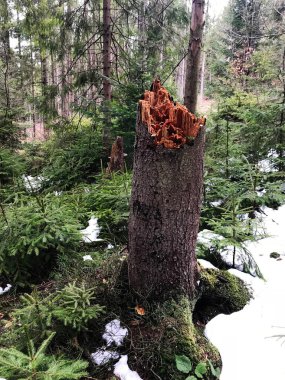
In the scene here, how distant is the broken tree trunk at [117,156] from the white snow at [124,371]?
4.87 metres

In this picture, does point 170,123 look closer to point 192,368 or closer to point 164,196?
point 164,196

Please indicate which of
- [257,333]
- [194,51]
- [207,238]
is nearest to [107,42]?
[194,51]

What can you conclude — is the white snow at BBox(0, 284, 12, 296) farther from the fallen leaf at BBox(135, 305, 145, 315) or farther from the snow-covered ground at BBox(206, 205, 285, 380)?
the snow-covered ground at BBox(206, 205, 285, 380)

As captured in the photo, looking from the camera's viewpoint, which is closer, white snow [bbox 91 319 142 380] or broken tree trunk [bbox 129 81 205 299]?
white snow [bbox 91 319 142 380]

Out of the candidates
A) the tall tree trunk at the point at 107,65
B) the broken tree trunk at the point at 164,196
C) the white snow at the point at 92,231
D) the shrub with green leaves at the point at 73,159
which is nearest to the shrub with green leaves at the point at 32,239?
the white snow at the point at 92,231

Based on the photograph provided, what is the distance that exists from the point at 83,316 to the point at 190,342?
0.96 meters

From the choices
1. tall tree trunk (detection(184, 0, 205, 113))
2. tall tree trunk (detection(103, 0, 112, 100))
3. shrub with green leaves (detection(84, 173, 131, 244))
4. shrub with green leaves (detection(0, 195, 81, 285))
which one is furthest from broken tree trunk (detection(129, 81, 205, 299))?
tall tree trunk (detection(103, 0, 112, 100))

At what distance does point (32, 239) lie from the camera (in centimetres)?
368

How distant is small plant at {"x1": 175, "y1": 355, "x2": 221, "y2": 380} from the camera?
2404 mm

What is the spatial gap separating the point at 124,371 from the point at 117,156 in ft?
17.1

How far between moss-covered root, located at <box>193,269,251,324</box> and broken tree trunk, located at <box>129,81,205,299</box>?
1.44 ft

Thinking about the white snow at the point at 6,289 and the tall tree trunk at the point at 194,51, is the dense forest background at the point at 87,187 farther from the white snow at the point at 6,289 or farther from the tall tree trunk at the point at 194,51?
the tall tree trunk at the point at 194,51

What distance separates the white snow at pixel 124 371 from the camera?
2408mm

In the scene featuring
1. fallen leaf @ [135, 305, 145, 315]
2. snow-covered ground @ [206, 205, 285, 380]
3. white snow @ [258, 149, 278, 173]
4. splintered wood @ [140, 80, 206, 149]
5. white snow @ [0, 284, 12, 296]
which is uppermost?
splintered wood @ [140, 80, 206, 149]
